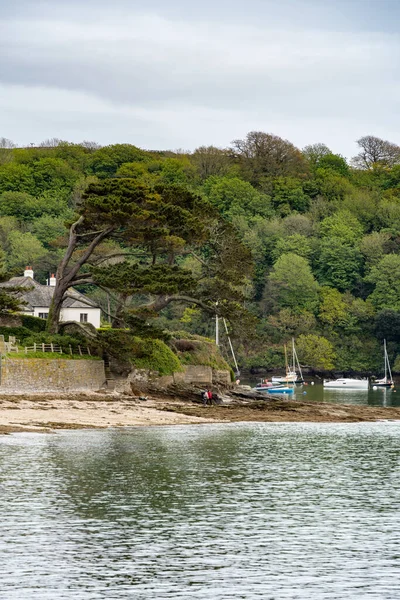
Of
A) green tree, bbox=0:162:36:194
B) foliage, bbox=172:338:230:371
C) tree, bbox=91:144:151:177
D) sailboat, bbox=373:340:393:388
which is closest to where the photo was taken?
foliage, bbox=172:338:230:371

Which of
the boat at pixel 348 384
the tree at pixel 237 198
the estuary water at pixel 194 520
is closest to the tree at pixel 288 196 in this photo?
the tree at pixel 237 198

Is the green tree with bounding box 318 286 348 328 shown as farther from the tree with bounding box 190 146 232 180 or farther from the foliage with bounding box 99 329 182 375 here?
the foliage with bounding box 99 329 182 375

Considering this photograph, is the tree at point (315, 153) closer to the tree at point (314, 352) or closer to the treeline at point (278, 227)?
the treeline at point (278, 227)

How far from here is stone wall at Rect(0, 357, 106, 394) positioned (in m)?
49.6

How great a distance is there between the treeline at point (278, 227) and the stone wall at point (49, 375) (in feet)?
197

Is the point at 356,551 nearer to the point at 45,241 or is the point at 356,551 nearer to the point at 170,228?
the point at 170,228

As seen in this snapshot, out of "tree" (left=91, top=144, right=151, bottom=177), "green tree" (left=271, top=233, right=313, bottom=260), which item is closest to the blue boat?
"green tree" (left=271, top=233, right=313, bottom=260)

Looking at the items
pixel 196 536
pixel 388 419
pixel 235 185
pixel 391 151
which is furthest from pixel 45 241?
pixel 196 536

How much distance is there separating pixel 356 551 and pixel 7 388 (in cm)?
3093

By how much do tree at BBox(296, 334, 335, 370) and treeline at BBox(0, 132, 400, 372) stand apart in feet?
0.55

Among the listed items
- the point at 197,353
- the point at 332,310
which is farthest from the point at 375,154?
the point at 197,353

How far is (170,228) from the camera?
5709 centimetres

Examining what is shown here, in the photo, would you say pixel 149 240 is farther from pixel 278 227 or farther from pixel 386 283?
pixel 278 227

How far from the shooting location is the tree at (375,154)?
589 ft
